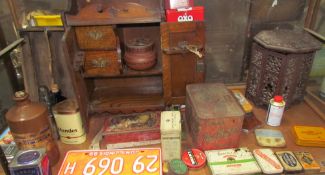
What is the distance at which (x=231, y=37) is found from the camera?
1.58 meters

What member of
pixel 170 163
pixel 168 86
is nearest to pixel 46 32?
pixel 168 86

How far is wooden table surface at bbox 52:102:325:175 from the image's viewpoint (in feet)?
3.81

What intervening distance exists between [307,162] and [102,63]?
40.2 inches

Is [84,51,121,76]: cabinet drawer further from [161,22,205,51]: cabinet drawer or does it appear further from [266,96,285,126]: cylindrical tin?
[266,96,285,126]: cylindrical tin

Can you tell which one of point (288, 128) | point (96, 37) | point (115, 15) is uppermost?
point (115, 15)

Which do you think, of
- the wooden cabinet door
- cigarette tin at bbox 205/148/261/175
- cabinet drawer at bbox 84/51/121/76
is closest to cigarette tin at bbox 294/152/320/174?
cigarette tin at bbox 205/148/261/175

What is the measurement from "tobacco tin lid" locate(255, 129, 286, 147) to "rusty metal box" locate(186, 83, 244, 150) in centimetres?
13

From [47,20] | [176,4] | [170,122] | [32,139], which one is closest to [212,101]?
[170,122]

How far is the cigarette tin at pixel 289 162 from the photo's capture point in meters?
1.06

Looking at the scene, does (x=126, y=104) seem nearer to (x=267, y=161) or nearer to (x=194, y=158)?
(x=194, y=158)

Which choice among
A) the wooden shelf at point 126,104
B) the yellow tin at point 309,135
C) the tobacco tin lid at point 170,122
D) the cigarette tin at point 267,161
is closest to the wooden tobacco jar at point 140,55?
the wooden shelf at point 126,104

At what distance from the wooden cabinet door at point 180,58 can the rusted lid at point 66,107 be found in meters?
0.46

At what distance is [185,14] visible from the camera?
124 centimetres

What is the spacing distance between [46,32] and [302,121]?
4.46 feet
